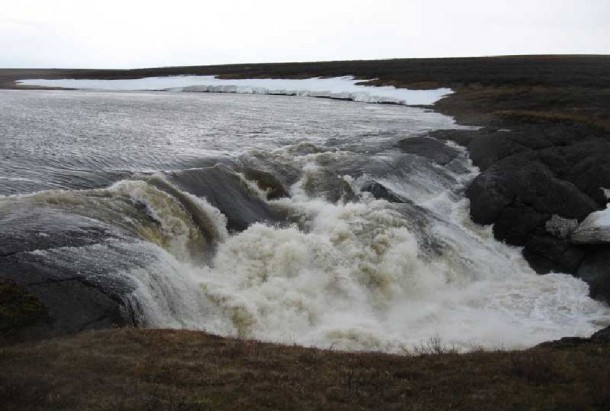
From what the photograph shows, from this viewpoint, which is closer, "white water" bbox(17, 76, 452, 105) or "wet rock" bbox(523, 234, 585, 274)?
"wet rock" bbox(523, 234, 585, 274)

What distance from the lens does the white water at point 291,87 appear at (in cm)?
6648

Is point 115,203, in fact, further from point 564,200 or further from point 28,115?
point 28,115

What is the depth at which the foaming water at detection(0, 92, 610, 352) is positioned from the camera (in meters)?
14.0

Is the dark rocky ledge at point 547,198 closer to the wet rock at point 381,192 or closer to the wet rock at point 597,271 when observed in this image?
the wet rock at point 597,271

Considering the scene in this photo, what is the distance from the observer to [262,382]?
876 centimetres

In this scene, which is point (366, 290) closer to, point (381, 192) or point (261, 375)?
point (381, 192)

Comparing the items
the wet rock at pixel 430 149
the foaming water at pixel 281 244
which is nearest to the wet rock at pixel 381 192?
the foaming water at pixel 281 244

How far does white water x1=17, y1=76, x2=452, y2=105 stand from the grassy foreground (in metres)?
54.1

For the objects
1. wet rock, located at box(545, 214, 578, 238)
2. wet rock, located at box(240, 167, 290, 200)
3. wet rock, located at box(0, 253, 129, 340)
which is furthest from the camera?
wet rock, located at box(240, 167, 290, 200)

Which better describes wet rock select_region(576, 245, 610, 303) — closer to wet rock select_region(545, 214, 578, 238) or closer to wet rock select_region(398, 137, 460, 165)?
wet rock select_region(545, 214, 578, 238)

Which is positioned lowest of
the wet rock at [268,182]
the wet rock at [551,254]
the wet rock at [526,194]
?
the wet rock at [551,254]

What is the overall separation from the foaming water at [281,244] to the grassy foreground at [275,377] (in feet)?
9.63

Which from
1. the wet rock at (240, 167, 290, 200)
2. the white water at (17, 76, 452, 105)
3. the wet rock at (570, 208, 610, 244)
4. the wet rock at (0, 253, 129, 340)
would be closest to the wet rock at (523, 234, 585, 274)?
the wet rock at (570, 208, 610, 244)

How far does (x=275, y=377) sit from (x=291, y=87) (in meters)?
74.9
